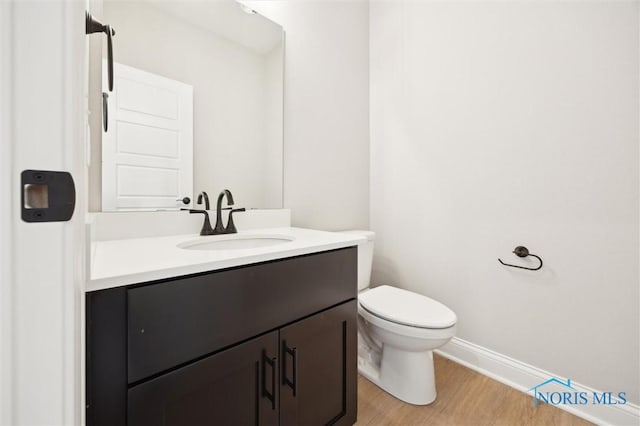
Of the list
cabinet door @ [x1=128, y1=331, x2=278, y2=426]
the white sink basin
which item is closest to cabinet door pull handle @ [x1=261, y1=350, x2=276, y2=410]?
cabinet door @ [x1=128, y1=331, x2=278, y2=426]

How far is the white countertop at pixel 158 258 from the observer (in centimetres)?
62

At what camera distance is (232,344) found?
792 mm

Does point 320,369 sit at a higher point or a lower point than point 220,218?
lower

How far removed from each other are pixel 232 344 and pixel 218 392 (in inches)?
5.1

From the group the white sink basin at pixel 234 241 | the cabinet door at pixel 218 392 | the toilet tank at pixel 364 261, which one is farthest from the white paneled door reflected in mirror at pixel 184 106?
the cabinet door at pixel 218 392

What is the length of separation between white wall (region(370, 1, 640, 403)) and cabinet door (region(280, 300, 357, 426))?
0.88 meters

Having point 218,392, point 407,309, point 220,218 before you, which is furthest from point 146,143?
point 407,309

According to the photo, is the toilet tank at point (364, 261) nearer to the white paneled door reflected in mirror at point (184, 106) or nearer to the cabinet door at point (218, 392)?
the white paneled door reflected in mirror at point (184, 106)

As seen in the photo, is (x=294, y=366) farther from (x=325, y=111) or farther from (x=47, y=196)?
(x=325, y=111)

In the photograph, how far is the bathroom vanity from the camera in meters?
0.61

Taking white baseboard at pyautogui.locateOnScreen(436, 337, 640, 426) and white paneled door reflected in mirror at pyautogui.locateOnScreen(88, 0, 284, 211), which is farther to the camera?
white baseboard at pyautogui.locateOnScreen(436, 337, 640, 426)

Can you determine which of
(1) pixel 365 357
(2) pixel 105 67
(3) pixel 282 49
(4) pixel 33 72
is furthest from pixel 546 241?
(2) pixel 105 67

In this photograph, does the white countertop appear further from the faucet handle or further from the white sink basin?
the faucet handle

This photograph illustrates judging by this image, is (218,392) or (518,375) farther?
(518,375)
